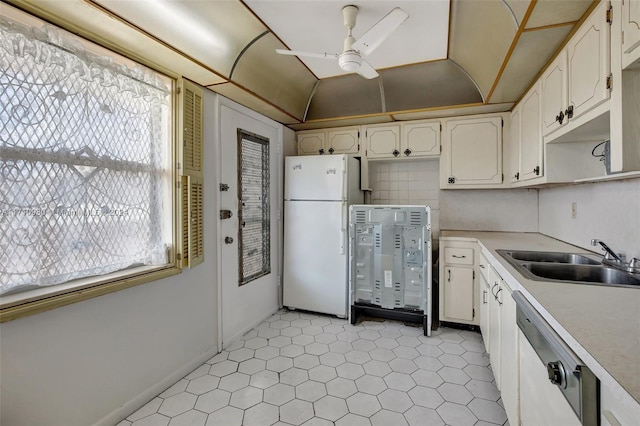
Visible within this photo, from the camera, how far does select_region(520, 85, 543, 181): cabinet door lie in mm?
2111

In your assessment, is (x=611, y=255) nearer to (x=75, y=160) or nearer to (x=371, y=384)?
(x=371, y=384)

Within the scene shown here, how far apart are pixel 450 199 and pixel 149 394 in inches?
128

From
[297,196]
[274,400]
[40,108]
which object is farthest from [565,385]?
[297,196]

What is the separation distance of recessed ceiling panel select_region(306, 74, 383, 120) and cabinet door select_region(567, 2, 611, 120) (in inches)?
66.4

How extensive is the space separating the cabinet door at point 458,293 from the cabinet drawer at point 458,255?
68 mm

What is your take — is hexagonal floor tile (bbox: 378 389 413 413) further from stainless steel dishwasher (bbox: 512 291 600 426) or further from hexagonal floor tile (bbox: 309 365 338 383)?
stainless steel dishwasher (bbox: 512 291 600 426)

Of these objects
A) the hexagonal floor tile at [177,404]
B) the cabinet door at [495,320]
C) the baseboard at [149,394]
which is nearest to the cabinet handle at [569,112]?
the cabinet door at [495,320]

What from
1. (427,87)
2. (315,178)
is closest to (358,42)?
(427,87)

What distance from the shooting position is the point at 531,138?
2252 millimetres

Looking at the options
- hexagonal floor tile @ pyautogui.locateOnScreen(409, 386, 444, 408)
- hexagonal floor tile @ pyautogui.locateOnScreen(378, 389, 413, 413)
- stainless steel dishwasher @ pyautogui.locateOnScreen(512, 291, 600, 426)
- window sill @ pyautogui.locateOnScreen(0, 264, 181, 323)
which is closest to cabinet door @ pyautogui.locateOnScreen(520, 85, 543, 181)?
stainless steel dishwasher @ pyautogui.locateOnScreen(512, 291, 600, 426)

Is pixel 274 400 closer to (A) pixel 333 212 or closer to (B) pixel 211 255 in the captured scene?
(B) pixel 211 255

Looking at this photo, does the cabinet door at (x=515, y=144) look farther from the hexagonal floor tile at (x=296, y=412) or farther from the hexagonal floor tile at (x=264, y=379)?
the hexagonal floor tile at (x=264, y=379)

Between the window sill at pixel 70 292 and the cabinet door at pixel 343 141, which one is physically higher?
the cabinet door at pixel 343 141

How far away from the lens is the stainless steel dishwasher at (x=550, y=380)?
73cm
